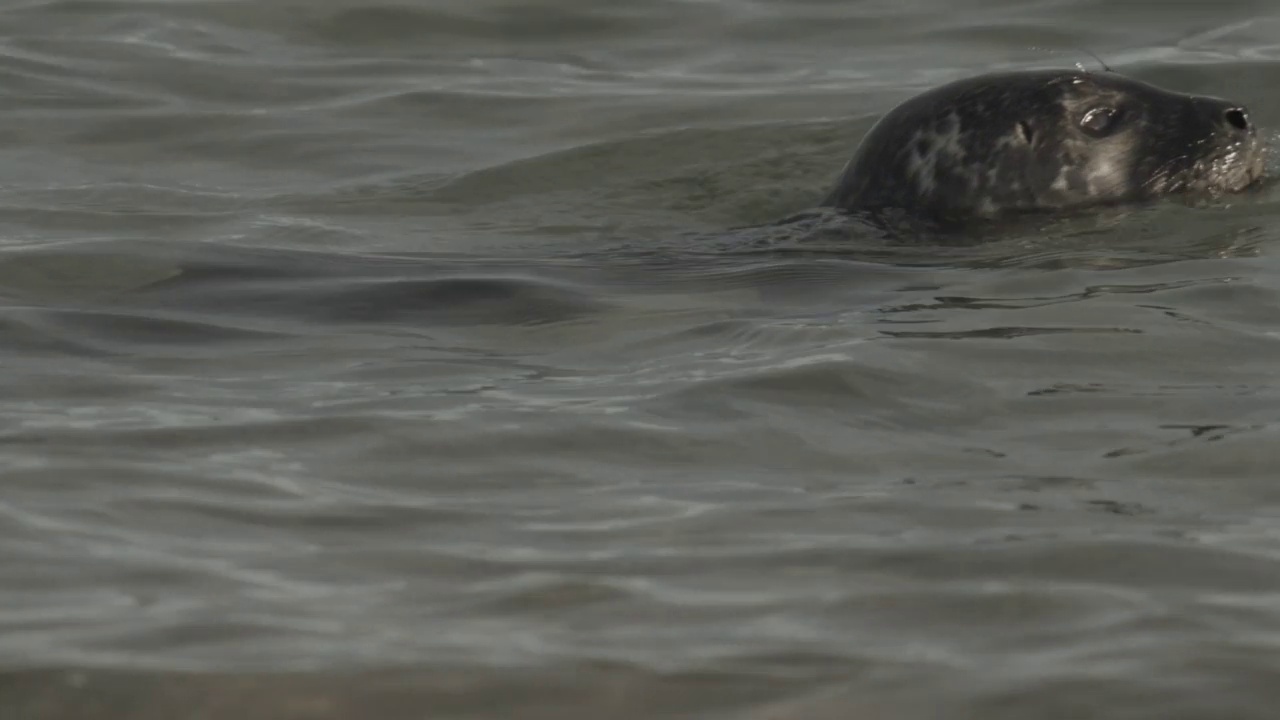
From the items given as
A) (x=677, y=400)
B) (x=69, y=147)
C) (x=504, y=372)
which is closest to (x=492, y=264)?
(x=504, y=372)

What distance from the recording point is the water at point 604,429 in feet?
10.7

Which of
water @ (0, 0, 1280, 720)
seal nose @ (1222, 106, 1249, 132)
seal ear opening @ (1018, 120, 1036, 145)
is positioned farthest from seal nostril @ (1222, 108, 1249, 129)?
seal ear opening @ (1018, 120, 1036, 145)

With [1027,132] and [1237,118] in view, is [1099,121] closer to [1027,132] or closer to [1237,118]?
[1027,132]

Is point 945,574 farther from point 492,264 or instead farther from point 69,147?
point 69,147

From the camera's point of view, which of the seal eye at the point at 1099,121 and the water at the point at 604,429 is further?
the seal eye at the point at 1099,121

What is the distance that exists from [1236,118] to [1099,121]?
1.22 ft

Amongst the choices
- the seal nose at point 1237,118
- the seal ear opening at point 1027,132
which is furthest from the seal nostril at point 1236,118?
the seal ear opening at point 1027,132

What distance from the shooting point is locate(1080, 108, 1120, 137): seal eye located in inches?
261

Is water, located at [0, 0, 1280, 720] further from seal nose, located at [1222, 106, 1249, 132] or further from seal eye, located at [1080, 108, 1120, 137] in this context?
seal eye, located at [1080, 108, 1120, 137]

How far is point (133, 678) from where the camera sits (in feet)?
10.4

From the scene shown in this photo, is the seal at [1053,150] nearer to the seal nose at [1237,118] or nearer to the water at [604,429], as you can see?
the seal nose at [1237,118]

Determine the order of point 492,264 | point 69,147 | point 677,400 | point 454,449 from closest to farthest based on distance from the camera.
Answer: point 454,449, point 677,400, point 492,264, point 69,147

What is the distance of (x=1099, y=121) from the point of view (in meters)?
6.64

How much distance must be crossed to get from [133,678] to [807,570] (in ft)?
3.42
